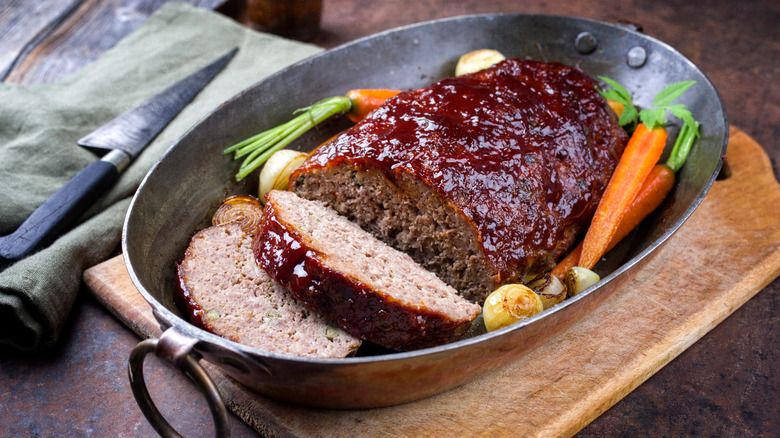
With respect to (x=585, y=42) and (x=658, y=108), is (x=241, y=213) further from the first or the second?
(x=585, y=42)

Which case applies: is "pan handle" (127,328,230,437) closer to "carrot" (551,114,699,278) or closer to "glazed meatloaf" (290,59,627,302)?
"glazed meatloaf" (290,59,627,302)

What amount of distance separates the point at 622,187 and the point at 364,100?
147 centimetres

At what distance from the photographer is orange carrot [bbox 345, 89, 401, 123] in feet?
12.6

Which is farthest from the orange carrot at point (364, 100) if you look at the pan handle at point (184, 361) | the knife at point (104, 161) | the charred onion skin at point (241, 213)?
the pan handle at point (184, 361)

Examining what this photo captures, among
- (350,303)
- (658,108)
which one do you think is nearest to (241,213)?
(350,303)

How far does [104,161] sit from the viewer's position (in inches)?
144

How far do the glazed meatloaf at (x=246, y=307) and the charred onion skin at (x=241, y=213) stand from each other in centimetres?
18

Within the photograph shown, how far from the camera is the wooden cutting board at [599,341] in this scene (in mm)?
2576

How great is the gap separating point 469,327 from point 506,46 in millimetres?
2280

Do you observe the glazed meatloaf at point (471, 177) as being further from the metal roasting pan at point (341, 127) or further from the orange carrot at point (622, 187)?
the metal roasting pan at point (341, 127)

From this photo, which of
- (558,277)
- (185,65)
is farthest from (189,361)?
(185,65)

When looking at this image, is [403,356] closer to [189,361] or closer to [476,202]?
[189,361]

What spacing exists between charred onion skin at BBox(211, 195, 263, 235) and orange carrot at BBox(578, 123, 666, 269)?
156 cm

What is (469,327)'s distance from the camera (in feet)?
9.01
